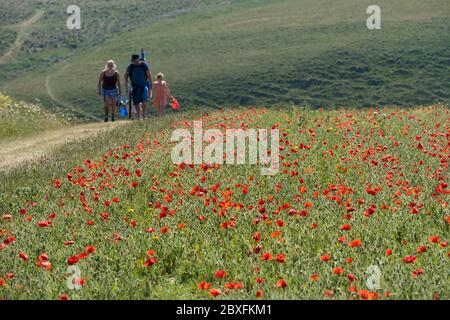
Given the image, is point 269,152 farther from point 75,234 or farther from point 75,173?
point 75,234

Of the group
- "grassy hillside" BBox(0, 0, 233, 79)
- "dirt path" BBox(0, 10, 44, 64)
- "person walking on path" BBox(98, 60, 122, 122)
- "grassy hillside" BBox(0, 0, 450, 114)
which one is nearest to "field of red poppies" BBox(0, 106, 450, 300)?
"person walking on path" BBox(98, 60, 122, 122)

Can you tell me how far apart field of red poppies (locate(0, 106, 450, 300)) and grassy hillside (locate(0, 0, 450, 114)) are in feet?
88.9

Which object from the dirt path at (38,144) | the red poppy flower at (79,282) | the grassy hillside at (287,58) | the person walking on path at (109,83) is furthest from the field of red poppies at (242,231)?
the grassy hillside at (287,58)

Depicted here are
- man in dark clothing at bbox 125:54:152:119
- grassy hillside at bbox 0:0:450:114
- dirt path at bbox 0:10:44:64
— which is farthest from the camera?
dirt path at bbox 0:10:44:64

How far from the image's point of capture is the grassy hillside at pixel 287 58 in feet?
129

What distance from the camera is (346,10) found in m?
64.5

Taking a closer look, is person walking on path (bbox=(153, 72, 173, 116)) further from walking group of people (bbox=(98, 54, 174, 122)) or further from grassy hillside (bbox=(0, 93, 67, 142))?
grassy hillside (bbox=(0, 93, 67, 142))

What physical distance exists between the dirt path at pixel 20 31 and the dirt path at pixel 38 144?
44.1m

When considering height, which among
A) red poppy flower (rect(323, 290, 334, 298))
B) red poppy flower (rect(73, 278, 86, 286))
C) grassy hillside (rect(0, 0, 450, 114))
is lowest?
grassy hillside (rect(0, 0, 450, 114))

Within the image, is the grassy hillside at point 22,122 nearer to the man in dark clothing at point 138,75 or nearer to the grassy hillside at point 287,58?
the man in dark clothing at point 138,75

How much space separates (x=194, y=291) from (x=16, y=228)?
2.63 metres

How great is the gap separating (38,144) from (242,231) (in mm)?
12202

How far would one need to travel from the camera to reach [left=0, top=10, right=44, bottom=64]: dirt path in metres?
64.2
